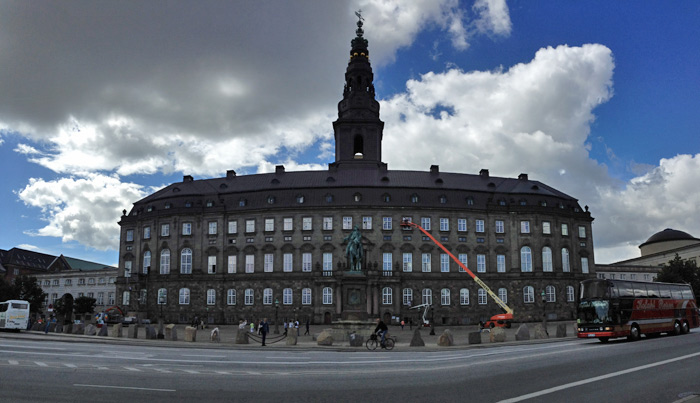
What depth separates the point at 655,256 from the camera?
128 meters

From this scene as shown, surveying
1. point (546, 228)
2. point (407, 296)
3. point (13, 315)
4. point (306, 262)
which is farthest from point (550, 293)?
point (13, 315)

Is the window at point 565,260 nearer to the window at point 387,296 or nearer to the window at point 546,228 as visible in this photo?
the window at point 546,228

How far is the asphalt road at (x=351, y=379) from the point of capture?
47.5 feet

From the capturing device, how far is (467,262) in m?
81.6

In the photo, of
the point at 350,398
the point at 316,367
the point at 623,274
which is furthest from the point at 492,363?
the point at 623,274

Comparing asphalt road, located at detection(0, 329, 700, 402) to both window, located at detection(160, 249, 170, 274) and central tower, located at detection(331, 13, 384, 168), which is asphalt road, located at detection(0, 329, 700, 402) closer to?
window, located at detection(160, 249, 170, 274)

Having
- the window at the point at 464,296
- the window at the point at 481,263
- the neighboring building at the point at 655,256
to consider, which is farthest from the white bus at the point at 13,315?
the neighboring building at the point at 655,256

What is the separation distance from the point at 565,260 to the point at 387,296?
27270mm

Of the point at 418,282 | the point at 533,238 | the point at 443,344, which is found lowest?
the point at 443,344

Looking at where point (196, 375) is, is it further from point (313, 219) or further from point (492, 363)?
point (313, 219)

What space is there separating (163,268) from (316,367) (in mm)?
70031

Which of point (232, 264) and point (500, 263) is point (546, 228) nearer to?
point (500, 263)

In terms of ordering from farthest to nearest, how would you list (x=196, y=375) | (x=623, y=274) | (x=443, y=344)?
1. (x=623, y=274)
2. (x=443, y=344)
3. (x=196, y=375)

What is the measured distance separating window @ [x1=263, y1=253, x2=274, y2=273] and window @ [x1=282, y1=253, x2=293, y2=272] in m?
1.75
